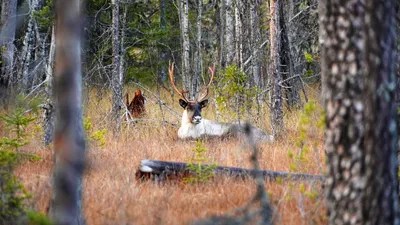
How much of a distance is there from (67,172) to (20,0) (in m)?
22.3

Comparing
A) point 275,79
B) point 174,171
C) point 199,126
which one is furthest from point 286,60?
point 174,171

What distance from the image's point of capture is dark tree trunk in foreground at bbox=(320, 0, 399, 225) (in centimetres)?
373

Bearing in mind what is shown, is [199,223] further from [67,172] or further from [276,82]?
[276,82]

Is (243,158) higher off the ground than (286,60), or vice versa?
(286,60)

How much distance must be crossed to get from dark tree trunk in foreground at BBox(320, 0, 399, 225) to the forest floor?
67 cm

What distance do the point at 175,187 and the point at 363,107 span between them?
2.91 metres

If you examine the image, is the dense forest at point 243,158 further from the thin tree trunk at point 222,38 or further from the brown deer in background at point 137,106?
the thin tree trunk at point 222,38

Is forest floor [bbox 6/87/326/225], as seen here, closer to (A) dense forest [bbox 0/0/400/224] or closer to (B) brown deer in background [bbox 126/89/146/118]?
(A) dense forest [bbox 0/0/400/224]

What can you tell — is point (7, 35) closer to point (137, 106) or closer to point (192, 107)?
point (137, 106)

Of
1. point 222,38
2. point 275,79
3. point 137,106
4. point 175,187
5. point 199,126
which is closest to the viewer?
point 175,187

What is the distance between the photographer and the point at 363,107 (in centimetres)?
377

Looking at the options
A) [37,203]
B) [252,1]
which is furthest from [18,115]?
[252,1]

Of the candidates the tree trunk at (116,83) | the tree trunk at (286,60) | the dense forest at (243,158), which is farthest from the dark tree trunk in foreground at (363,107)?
the tree trunk at (286,60)

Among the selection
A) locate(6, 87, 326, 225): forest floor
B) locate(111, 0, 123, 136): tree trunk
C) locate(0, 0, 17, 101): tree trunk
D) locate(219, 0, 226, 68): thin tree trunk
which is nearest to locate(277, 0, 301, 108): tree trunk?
locate(219, 0, 226, 68): thin tree trunk
